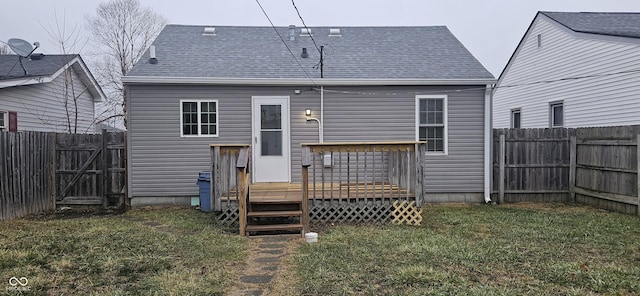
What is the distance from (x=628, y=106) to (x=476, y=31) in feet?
170

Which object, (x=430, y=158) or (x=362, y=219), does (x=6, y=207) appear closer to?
(x=362, y=219)

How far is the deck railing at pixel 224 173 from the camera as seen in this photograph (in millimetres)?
7062

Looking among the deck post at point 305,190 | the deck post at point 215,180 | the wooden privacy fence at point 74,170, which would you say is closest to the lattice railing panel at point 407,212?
the deck post at point 305,190

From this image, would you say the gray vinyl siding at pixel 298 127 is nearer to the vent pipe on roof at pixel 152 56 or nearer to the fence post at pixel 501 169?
the fence post at pixel 501 169

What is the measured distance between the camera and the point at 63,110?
14031 mm

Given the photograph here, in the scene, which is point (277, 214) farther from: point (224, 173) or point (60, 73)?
point (60, 73)

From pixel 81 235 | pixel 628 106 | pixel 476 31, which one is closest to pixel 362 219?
pixel 81 235

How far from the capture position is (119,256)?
5.20 m

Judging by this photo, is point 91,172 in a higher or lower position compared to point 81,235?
higher

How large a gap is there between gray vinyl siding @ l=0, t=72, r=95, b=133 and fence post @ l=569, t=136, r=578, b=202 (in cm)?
1382

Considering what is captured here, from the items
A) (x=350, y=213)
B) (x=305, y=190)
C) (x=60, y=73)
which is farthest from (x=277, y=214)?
(x=60, y=73)

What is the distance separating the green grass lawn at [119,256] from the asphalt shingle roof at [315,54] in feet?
12.0

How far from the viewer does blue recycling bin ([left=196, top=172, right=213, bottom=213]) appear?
862 cm

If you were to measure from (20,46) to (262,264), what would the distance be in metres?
10.9
